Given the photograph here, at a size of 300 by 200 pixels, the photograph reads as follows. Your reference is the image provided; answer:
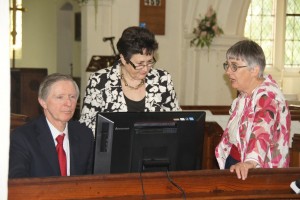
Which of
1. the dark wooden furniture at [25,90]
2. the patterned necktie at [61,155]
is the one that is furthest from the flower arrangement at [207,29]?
the patterned necktie at [61,155]

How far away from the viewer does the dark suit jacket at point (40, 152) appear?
121 inches

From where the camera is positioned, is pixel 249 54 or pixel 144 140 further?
pixel 249 54

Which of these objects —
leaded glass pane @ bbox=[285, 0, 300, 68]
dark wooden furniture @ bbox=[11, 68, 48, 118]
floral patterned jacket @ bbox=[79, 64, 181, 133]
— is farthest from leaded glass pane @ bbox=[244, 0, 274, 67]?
floral patterned jacket @ bbox=[79, 64, 181, 133]

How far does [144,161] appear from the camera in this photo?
114 inches

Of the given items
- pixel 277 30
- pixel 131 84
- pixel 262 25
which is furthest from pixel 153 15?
pixel 131 84

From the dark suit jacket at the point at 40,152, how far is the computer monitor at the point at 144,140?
377 mm

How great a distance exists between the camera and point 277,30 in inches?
521

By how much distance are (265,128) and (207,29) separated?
7.10m

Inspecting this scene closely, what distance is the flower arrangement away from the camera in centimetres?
1013

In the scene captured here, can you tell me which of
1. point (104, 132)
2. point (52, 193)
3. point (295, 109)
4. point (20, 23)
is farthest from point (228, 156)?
point (20, 23)

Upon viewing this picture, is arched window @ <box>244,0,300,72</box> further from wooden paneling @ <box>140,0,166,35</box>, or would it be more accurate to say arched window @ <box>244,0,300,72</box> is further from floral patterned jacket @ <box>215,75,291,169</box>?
floral patterned jacket @ <box>215,75,291,169</box>

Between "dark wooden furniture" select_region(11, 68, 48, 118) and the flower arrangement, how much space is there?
2747 millimetres

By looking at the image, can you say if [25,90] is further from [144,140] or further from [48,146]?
[144,140]

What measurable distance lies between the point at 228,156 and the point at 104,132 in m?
0.98
